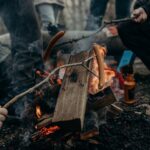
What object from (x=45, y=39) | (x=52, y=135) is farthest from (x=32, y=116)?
(x=45, y=39)

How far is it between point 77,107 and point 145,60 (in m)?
1.46

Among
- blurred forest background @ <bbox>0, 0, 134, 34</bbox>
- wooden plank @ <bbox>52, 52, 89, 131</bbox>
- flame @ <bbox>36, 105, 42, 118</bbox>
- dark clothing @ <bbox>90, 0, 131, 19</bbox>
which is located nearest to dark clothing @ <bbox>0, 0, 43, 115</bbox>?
flame @ <bbox>36, 105, 42, 118</bbox>

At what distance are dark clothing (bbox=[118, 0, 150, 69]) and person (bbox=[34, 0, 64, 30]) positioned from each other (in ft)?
8.87

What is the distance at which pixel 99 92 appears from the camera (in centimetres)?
357

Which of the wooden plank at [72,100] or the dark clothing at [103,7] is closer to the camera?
the wooden plank at [72,100]

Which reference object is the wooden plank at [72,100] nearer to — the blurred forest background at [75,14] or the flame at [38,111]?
the flame at [38,111]

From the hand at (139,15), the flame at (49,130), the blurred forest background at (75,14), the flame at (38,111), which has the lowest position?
the flame at (49,130)

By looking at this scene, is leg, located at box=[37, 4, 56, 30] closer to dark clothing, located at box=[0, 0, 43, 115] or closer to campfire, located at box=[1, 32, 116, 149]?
dark clothing, located at box=[0, 0, 43, 115]

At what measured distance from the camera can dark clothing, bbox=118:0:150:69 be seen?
13.2 ft

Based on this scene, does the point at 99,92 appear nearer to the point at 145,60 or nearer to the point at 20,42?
the point at 145,60

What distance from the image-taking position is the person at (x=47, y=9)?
6789mm

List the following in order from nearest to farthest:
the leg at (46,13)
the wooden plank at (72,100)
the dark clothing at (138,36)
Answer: the wooden plank at (72,100) < the dark clothing at (138,36) < the leg at (46,13)

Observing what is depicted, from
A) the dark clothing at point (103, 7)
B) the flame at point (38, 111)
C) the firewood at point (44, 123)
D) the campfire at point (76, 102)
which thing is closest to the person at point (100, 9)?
the dark clothing at point (103, 7)

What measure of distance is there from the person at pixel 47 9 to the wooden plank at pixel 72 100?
124 inches
